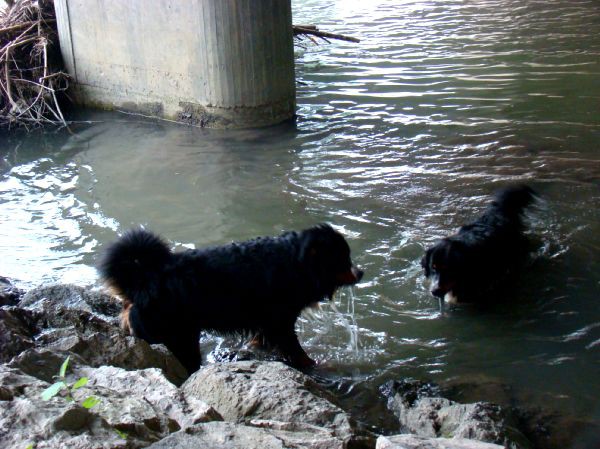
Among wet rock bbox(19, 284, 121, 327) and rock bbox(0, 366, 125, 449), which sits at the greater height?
rock bbox(0, 366, 125, 449)

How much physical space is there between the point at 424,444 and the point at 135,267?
2.17m

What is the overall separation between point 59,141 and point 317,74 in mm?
4776

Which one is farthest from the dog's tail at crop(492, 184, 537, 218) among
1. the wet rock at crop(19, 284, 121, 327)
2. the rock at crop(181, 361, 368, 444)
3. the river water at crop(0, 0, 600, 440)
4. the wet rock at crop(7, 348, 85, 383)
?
the wet rock at crop(7, 348, 85, 383)

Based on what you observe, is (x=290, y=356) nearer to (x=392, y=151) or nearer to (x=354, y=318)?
(x=354, y=318)

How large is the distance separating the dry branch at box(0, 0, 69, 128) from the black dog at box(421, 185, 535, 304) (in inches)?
282

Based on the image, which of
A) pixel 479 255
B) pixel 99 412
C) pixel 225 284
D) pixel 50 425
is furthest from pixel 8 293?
pixel 479 255

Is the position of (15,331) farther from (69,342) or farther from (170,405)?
(170,405)

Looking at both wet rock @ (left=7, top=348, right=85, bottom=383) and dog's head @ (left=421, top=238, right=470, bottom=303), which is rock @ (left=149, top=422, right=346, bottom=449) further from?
dog's head @ (left=421, top=238, right=470, bottom=303)

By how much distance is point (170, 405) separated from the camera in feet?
10.1

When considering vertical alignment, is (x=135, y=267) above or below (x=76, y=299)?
above

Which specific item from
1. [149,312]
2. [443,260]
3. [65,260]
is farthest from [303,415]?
[65,260]

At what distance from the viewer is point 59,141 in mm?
9977

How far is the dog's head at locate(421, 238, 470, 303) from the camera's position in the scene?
5.25 metres

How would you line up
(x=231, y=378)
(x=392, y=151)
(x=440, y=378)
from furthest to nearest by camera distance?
1. (x=392, y=151)
2. (x=440, y=378)
3. (x=231, y=378)
